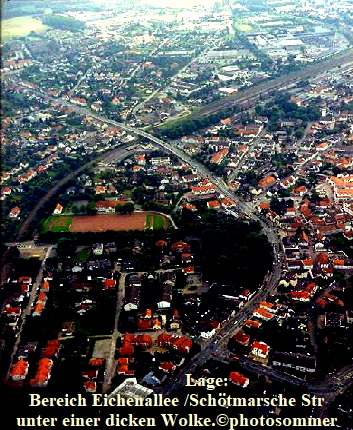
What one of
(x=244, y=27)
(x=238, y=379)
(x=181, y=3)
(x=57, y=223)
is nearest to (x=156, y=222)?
(x=57, y=223)

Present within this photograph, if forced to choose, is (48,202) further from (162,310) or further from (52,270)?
(162,310)

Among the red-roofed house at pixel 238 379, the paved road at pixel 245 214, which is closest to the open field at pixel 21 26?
the paved road at pixel 245 214

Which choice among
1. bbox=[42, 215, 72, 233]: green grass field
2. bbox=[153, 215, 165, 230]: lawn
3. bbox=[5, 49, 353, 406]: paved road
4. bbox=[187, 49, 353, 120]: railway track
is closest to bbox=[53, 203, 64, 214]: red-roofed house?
bbox=[42, 215, 72, 233]: green grass field

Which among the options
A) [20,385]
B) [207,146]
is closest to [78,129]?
[207,146]

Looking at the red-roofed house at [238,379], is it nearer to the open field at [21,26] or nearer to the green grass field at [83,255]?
the green grass field at [83,255]

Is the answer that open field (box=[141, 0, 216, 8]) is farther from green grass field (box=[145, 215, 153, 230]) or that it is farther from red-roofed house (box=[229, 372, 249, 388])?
red-roofed house (box=[229, 372, 249, 388])

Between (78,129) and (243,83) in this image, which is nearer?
(78,129)
